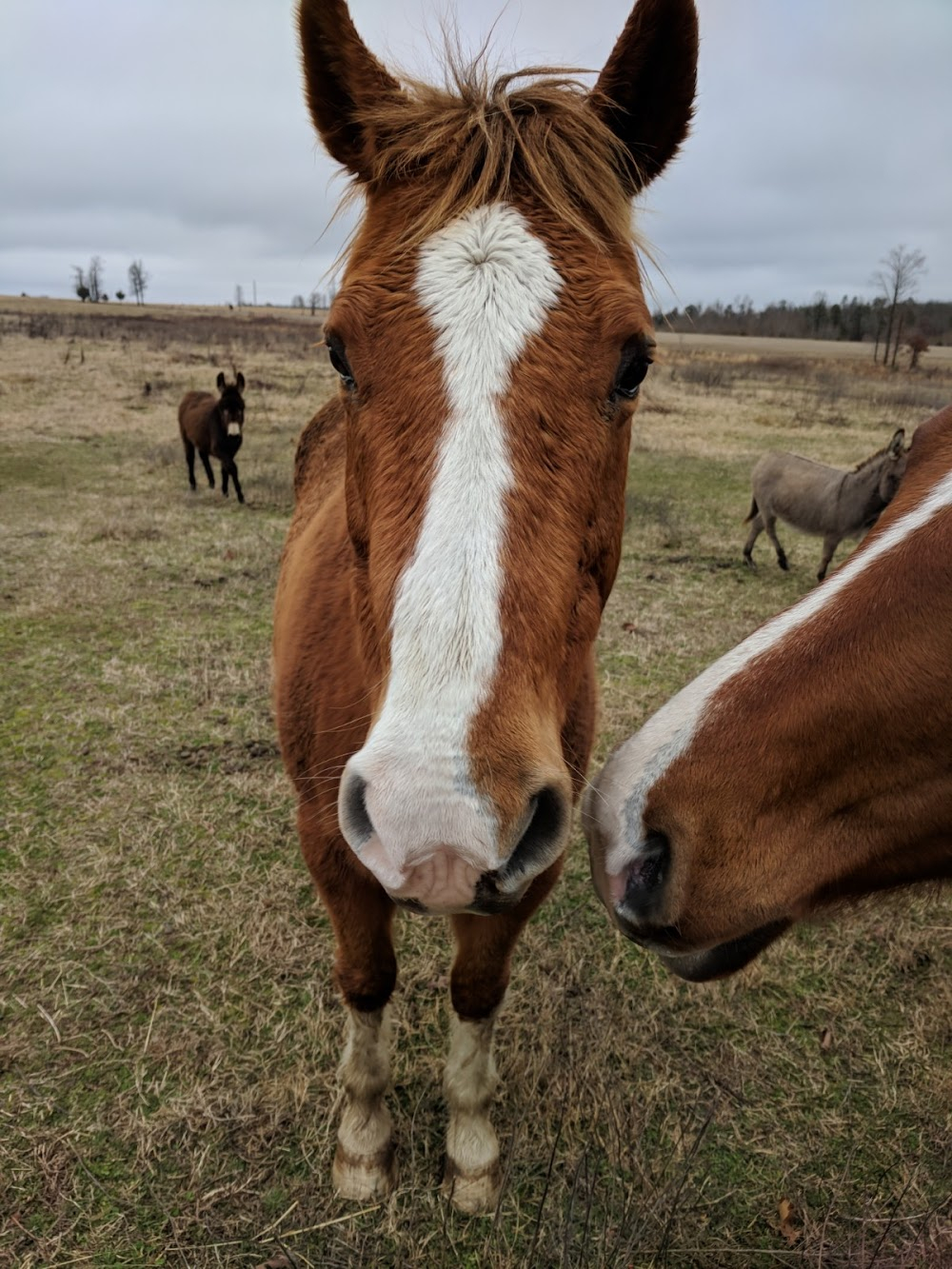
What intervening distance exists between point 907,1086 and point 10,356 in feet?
100

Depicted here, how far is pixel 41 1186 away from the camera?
234 centimetres

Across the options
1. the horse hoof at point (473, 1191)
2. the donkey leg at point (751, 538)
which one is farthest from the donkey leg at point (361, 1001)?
the donkey leg at point (751, 538)

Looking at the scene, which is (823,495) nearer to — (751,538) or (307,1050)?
(751,538)

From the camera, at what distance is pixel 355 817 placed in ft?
4.12

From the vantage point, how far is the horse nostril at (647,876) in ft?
4.54

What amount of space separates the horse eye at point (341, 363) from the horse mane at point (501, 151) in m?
0.26

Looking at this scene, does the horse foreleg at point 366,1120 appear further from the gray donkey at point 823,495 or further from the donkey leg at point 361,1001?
the gray donkey at point 823,495

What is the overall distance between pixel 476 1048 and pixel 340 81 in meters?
3.03

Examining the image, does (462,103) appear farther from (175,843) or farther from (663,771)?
(175,843)

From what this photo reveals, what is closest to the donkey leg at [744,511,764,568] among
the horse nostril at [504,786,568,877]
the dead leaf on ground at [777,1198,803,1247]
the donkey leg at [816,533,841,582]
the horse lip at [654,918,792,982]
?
the donkey leg at [816,533,841,582]

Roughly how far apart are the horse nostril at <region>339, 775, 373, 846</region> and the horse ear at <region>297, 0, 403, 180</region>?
1.52 metres

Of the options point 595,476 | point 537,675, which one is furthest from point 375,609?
point 595,476

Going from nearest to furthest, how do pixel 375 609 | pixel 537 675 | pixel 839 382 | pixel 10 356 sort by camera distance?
pixel 537 675 < pixel 375 609 < pixel 10 356 < pixel 839 382

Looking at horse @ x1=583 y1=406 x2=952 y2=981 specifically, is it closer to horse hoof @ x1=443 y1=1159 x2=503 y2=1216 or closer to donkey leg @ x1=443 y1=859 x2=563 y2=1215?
donkey leg @ x1=443 y1=859 x2=563 y2=1215
